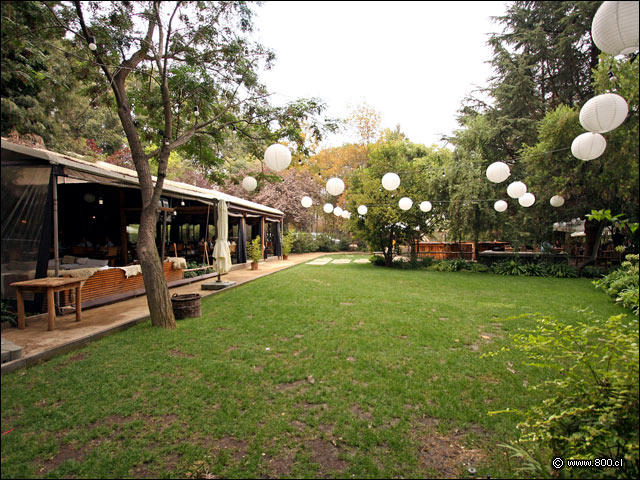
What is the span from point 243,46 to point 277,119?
1.43 meters

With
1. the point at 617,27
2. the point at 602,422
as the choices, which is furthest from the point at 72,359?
the point at 617,27

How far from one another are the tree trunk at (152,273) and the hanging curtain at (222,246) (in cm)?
264

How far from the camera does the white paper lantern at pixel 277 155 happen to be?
6.20 meters

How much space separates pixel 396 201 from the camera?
46.1ft

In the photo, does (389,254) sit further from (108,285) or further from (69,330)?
(69,330)

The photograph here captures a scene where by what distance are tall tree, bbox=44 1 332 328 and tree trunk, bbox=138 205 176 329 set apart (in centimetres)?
1

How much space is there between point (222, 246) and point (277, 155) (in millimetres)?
2913

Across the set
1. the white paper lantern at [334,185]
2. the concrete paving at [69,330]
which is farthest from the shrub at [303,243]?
the concrete paving at [69,330]

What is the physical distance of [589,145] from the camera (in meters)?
5.27

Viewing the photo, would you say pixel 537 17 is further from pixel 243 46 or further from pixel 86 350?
pixel 86 350

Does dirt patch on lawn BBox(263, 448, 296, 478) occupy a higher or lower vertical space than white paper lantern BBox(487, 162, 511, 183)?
lower

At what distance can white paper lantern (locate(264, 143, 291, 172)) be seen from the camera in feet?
20.3

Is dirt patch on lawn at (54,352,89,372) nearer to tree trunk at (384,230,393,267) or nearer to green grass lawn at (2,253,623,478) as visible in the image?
green grass lawn at (2,253,623,478)

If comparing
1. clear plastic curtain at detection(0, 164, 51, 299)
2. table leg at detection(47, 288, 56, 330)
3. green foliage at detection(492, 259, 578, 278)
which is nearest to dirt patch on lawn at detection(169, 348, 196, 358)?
clear plastic curtain at detection(0, 164, 51, 299)
